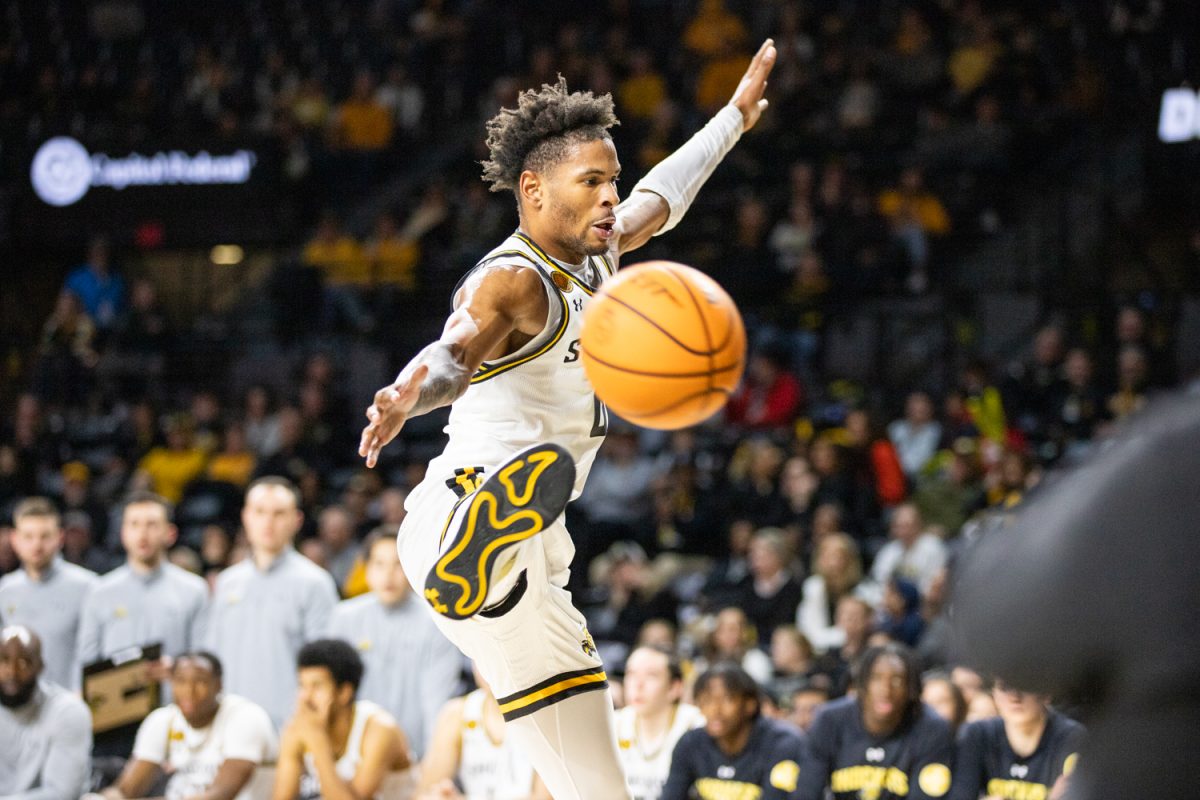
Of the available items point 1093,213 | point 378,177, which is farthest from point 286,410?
point 1093,213

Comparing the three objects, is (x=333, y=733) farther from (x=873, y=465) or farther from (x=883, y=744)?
(x=873, y=465)

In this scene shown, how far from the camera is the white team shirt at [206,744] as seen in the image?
24.8ft

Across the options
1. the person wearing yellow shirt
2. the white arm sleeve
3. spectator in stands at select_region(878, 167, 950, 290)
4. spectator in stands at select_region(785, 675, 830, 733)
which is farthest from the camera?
the person wearing yellow shirt

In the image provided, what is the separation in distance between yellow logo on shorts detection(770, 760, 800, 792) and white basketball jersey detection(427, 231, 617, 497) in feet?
9.90

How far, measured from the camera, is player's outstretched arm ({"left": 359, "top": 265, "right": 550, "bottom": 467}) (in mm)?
3680

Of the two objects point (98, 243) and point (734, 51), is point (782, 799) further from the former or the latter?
point (98, 243)

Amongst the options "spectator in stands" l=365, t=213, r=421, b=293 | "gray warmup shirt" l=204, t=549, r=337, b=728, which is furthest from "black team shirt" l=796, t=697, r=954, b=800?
"spectator in stands" l=365, t=213, r=421, b=293

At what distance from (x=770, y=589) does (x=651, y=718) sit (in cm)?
241

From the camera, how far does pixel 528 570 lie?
4.30m

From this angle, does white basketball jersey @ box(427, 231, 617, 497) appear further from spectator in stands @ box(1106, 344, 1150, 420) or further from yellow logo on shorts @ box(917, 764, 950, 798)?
spectator in stands @ box(1106, 344, 1150, 420)

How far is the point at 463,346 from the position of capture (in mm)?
3945

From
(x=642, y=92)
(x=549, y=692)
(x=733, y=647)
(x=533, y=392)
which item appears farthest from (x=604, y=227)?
(x=642, y=92)

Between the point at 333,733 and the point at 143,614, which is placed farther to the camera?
the point at 143,614

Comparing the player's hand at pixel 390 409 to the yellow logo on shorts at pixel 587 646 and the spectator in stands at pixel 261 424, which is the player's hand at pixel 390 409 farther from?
the spectator in stands at pixel 261 424
